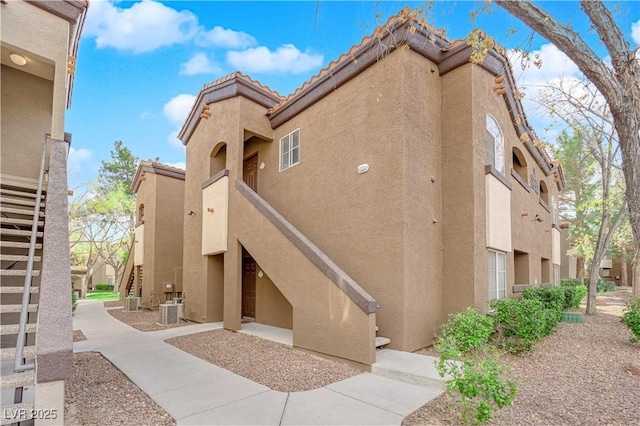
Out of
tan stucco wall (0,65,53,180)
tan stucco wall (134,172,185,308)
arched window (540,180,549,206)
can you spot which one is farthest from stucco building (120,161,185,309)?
arched window (540,180,549,206)

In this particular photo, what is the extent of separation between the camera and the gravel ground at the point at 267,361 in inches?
222

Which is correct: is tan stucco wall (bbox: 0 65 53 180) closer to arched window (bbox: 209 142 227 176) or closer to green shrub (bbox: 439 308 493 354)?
arched window (bbox: 209 142 227 176)

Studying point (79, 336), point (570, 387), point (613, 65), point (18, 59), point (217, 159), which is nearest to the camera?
point (613, 65)

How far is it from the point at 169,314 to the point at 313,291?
693 centimetres

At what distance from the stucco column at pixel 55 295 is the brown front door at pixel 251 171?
301 inches

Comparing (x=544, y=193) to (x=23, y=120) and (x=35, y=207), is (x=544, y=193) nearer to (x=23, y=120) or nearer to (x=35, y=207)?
(x=35, y=207)

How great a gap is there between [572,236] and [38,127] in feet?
110

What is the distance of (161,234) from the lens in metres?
16.4

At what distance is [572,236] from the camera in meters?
27.6

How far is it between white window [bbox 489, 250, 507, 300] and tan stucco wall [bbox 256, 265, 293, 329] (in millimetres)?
5478

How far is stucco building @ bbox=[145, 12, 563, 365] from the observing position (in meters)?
7.19

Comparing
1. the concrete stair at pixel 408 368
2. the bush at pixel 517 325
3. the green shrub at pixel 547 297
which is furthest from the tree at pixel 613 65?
the green shrub at pixel 547 297

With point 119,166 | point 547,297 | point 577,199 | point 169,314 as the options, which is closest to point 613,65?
point 547,297

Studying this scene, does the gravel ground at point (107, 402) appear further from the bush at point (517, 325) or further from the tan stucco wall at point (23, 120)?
the bush at point (517, 325)
